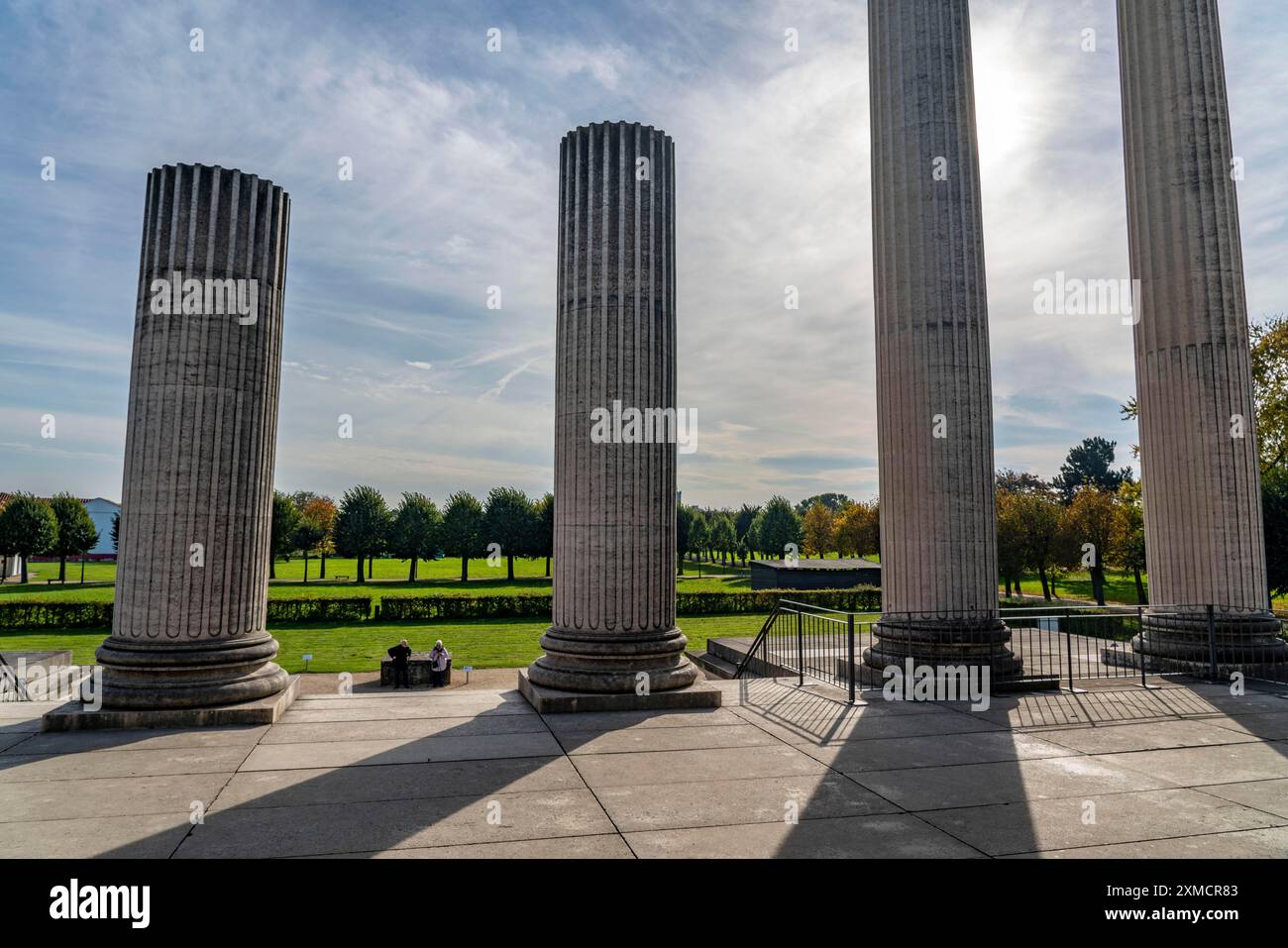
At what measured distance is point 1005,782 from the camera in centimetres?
807

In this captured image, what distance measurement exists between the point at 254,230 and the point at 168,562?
495 centimetres

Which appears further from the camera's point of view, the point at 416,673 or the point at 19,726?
the point at 416,673

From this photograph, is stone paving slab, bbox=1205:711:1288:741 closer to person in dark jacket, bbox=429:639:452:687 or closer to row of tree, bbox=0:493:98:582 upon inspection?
person in dark jacket, bbox=429:639:452:687

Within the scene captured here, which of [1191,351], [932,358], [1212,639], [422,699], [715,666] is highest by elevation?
[1191,351]

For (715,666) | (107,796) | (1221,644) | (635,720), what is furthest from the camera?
(715,666)

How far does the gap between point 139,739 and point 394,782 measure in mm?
4050

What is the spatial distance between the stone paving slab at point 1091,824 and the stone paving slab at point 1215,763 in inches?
32.1

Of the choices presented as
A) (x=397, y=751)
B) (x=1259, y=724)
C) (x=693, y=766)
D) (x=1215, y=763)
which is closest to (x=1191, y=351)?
(x=1259, y=724)

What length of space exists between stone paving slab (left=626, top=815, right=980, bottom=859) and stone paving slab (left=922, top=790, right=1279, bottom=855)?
31cm

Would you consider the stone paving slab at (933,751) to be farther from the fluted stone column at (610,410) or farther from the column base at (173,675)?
the column base at (173,675)

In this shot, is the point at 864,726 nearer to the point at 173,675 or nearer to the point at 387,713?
the point at 387,713

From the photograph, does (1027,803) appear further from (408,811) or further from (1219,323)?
(1219,323)

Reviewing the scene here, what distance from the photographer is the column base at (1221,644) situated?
14.4 meters
